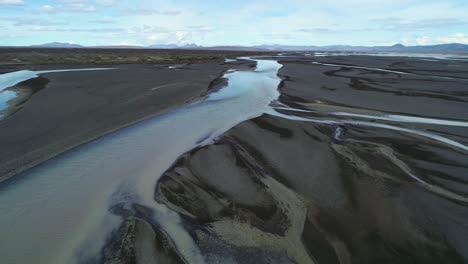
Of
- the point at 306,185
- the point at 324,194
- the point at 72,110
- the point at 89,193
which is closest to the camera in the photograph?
the point at 324,194

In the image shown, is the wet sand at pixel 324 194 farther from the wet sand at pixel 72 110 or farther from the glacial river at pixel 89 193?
the wet sand at pixel 72 110

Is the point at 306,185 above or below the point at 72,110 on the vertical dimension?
below

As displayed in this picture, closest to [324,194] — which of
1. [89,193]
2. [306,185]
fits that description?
[306,185]

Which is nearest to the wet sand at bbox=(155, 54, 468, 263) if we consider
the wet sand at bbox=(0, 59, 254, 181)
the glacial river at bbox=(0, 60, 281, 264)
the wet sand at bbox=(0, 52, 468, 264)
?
the wet sand at bbox=(0, 52, 468, 264)

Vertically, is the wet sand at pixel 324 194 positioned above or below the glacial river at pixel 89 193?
above

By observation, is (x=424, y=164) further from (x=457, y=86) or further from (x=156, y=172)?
(x=457, y=86)

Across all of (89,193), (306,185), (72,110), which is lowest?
(89,193)

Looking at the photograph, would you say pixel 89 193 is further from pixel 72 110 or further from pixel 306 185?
pixel 72 110

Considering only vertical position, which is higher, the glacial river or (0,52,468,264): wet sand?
(0,52,468,264): wet sand

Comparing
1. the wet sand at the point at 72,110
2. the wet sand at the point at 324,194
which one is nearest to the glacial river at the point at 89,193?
the wet sand at the point at 324,194

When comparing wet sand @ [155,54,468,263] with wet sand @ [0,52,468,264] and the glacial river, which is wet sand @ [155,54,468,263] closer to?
wet sand @ [0,52,468,264]

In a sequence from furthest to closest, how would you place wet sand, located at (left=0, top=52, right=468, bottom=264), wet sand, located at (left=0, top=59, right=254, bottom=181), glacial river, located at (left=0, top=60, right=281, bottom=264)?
wet sand, located at (left=0, top=59, right=254, bottom=181), glacial river, located at (left=0, top=60, right=281, bottom=264), wet sand, located at (left=0, top=52, right=468, bottom=264)

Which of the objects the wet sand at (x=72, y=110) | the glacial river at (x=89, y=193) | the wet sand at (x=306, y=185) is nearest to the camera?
the wet sand at (x=306, y=185)
